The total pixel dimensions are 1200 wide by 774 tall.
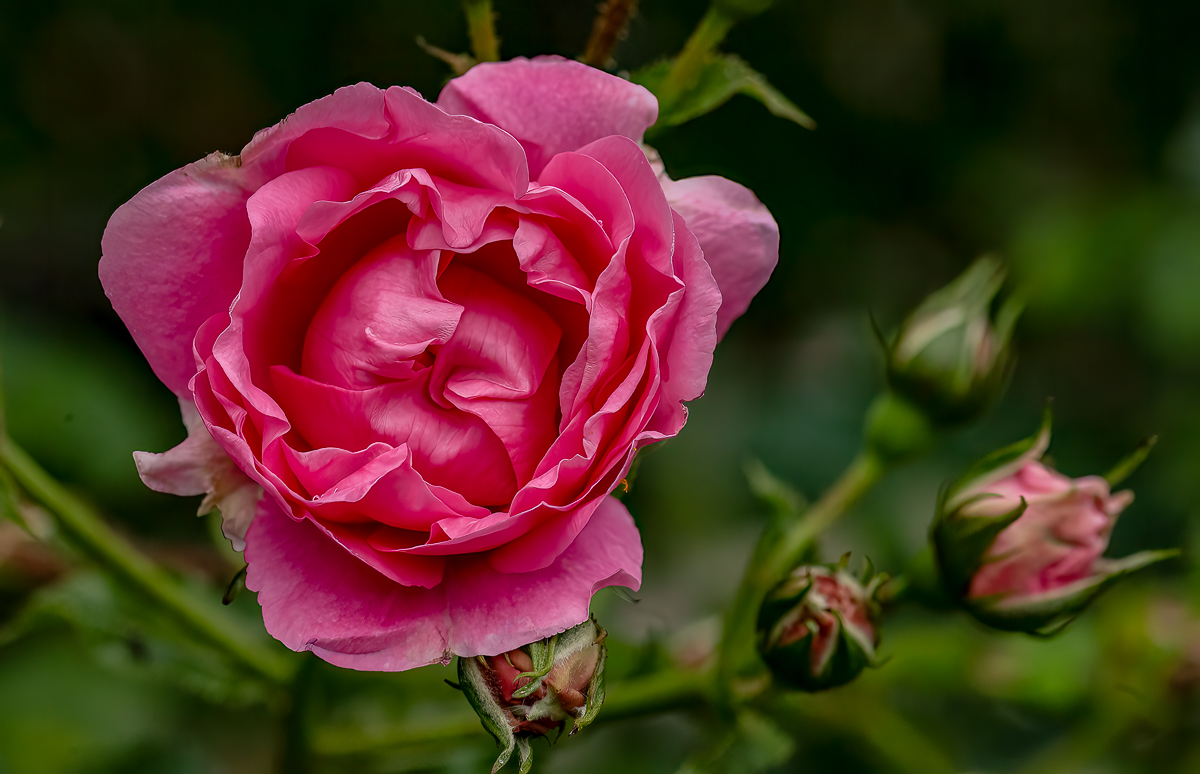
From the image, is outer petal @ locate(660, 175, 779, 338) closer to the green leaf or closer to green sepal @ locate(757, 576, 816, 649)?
the green leaf

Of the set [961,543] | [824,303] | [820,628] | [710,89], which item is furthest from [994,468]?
[824,303]

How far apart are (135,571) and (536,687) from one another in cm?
67

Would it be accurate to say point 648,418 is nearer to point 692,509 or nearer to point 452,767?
point 452,767

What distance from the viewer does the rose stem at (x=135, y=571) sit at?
122 cm

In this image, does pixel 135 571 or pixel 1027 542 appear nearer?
pixel 1027 542

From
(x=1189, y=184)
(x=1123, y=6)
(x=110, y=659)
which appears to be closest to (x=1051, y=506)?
(x=110, y=659)

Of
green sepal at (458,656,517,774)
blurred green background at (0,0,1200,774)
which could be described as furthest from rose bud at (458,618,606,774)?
blurred green background at (0,0,1200,774)

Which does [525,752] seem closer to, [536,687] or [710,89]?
[536,687]

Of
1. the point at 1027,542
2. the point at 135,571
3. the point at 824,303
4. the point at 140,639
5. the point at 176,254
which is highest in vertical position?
the point at 176,254

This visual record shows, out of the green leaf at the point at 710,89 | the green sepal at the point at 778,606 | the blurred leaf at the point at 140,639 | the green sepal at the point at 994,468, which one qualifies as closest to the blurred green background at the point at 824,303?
the blurred leaf at the point at 140,639

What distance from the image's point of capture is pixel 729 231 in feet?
3.11

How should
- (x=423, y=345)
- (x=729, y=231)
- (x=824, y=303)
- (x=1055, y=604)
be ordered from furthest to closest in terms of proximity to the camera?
(x=824, y=303), (x=1055, y=604), (x=729, y=231), (x=423, y=345)

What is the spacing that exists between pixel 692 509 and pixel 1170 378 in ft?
3.85

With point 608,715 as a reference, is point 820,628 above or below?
above
